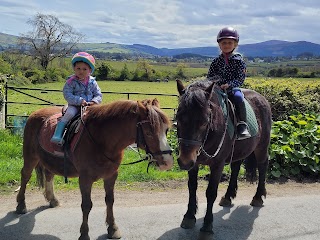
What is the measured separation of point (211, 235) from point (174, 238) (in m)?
0.49

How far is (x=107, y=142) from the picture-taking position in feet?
13.2

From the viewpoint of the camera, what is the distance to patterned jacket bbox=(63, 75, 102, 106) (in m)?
4.30

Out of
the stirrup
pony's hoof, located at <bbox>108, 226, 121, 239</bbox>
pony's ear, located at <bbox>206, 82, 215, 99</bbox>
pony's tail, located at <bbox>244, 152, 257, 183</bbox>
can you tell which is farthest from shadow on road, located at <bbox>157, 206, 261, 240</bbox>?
pony's ear, located at <bbox>206, 82, 215, 99</bbox>

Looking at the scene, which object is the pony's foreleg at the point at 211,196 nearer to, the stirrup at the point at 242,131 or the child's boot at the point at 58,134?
the stirrup at the point at 242,131

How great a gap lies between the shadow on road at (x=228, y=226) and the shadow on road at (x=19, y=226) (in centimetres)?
164

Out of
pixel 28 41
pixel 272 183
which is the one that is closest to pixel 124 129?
pixel 272 183

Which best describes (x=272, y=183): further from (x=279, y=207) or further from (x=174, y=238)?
(x=174, y=238)

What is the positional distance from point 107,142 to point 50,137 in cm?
→ 87

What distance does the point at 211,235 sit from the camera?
4.45 metres

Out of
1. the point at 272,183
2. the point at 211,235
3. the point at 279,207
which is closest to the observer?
the point at 211,235

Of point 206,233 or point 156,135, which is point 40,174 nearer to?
point 156,135

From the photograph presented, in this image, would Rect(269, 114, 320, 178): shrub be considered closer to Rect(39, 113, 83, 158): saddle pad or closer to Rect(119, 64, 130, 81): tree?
Rect(39, 113, 83, 158): saddle pad

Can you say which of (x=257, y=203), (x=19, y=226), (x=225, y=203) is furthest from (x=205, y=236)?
(x=19, y=226)

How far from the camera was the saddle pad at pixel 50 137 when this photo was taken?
4199 millimetres
